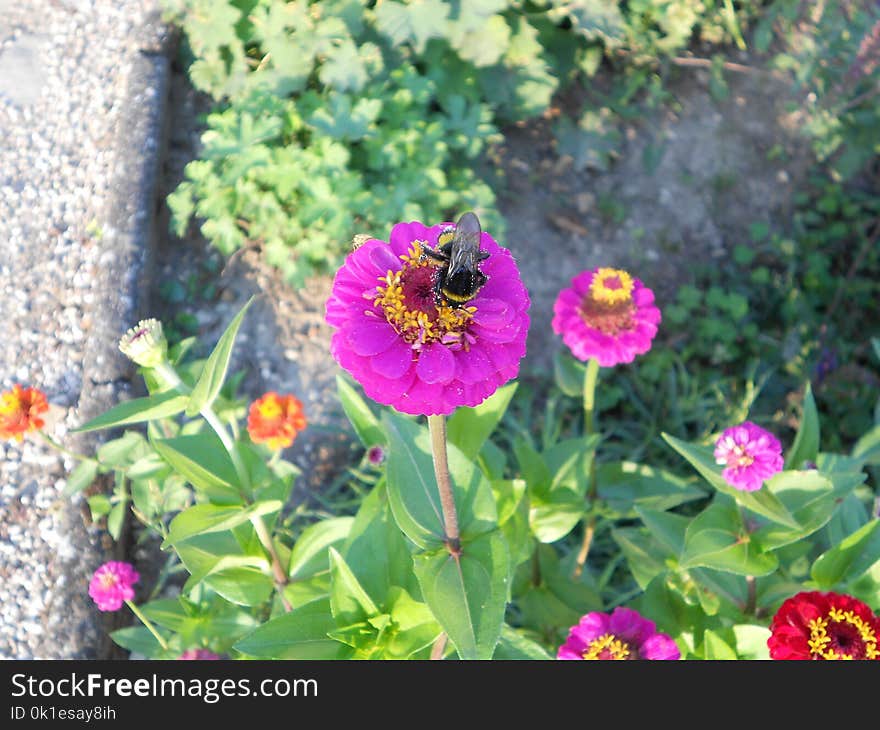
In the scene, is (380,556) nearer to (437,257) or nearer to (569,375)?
(437,257)

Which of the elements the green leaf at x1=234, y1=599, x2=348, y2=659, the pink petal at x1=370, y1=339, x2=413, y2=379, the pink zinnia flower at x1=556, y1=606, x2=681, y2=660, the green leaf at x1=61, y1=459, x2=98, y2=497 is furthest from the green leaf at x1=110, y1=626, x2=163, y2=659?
the pink petal at x1=370, y1=339, x2=413, y2=379

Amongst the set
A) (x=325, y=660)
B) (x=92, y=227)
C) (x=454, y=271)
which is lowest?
(x=92, y=227)

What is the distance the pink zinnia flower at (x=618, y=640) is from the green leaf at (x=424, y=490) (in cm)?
36

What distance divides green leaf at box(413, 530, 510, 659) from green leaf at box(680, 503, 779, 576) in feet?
1.44

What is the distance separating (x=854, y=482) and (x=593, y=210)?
1.77m

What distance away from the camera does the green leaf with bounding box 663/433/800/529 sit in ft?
4.78

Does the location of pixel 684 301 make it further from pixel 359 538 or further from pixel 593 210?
pixel 359 538

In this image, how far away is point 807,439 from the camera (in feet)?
5.49

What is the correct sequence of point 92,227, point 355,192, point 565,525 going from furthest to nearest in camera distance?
point 92,227 < point 355,192 < point 565,525

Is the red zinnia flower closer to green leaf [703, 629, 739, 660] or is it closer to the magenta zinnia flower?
green leaf [703, 629, 739, 660]

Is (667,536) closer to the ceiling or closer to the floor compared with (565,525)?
closer to the ceiling

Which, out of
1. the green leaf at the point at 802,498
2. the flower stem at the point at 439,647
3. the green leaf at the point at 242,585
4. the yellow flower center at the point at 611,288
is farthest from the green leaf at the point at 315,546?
the green leaf at the point at 802,498

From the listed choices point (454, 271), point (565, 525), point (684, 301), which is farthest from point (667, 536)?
point (684, 301)
